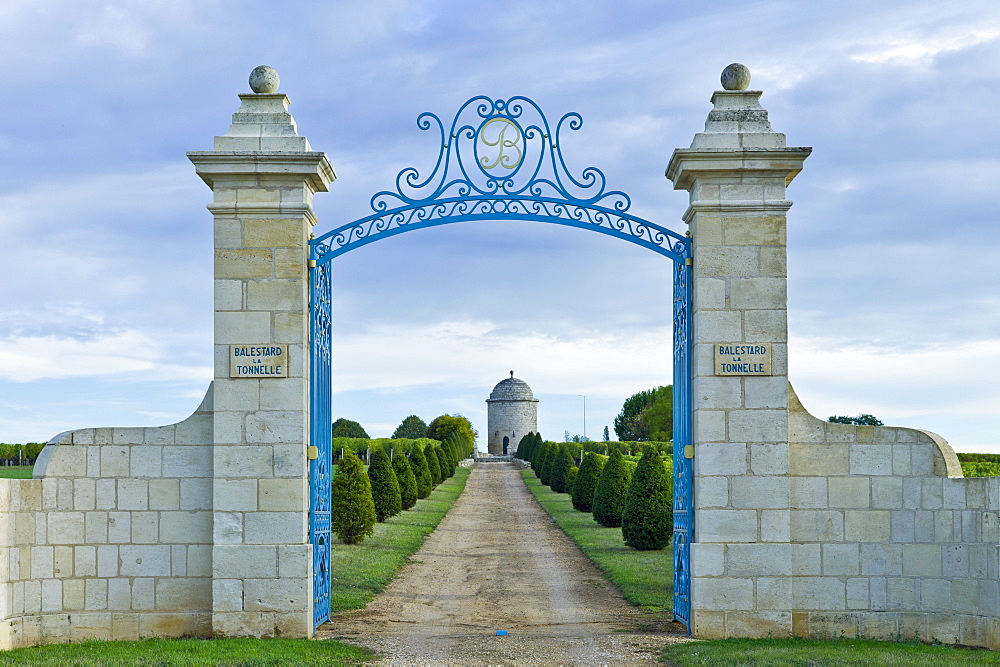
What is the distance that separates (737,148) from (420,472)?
20.9 meters

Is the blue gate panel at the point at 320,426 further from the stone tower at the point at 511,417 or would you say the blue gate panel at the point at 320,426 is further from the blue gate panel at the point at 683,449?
the stone tower at the point at 511,417

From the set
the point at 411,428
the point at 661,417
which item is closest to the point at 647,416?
the point at 661,417

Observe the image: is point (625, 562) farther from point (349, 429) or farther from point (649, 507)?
point (349, 429)

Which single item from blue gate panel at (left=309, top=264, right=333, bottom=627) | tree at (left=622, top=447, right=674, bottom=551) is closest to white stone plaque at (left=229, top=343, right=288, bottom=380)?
blue gate panel at (left=309, top=264, right=333, bottom=627)

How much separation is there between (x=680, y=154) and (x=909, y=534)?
388cm

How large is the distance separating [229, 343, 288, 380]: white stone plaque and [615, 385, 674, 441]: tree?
6303 cm

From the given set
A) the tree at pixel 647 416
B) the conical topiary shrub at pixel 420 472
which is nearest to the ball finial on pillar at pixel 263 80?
the conical topiary shrub at pixel 420 472

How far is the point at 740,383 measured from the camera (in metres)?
8.80

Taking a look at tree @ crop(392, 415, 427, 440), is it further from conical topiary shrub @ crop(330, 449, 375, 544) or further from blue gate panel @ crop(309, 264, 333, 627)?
blue gate panel @ crop(309, 264, 333, 627)

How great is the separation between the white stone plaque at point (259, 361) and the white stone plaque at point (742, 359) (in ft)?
12.4

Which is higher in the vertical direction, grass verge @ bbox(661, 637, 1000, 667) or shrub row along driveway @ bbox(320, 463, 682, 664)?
grass verge @ bbox(661, 637, 1000, 667)

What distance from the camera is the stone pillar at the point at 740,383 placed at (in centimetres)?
867

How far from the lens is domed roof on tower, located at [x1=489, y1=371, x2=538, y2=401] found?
68562mm

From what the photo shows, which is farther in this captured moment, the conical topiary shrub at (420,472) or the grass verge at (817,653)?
the conical topiary shrub at (420,472)
